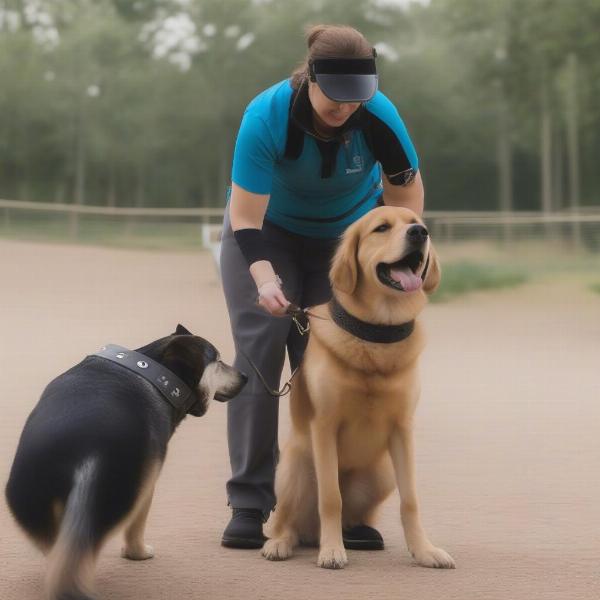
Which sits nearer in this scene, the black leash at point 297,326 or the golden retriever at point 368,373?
the golden retriever at point 368,373

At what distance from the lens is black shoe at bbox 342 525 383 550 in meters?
5.05

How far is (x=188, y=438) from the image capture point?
7.98 metres

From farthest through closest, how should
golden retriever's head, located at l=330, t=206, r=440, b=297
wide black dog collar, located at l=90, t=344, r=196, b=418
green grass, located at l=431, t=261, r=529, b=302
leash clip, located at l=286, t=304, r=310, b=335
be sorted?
green grass, located at l=431, t=261, r=529, b=302
leash clip, located at l=286, t=304, r=310, b=335
golden retriever's head, located at l=330, t=206, r=440, b=297
wide black dog collar, located at l=90, t=344, r=196, b=418

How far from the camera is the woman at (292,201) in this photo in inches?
189

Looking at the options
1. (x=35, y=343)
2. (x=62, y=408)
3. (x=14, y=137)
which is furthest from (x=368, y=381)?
(x=14, y=137)

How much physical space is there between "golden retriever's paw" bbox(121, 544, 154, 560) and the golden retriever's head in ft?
4.10

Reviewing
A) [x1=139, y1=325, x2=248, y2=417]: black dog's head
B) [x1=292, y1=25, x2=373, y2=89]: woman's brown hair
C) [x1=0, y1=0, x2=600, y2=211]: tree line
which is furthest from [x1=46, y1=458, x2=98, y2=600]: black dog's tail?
[x1=0, y1=0, x2=600, y2=211]: tree line

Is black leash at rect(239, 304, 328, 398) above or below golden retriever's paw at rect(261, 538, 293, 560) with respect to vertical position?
above

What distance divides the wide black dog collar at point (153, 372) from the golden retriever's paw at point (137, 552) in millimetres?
639

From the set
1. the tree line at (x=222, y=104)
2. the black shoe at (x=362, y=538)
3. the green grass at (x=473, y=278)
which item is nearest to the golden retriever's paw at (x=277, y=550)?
the black shoe at (x=362, y=538)

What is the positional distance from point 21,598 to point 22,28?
132 ft

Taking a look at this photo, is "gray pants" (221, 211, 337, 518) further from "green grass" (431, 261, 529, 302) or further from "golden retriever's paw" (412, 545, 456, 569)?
"green grass" (431, 261, 529, 302)

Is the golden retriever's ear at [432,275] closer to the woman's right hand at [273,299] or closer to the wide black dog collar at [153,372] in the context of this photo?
the woman's right hand at [273,299]

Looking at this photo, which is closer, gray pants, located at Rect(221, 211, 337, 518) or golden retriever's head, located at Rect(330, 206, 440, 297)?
golden retriever's head, located at Rect(330, 206, 440, 297)
